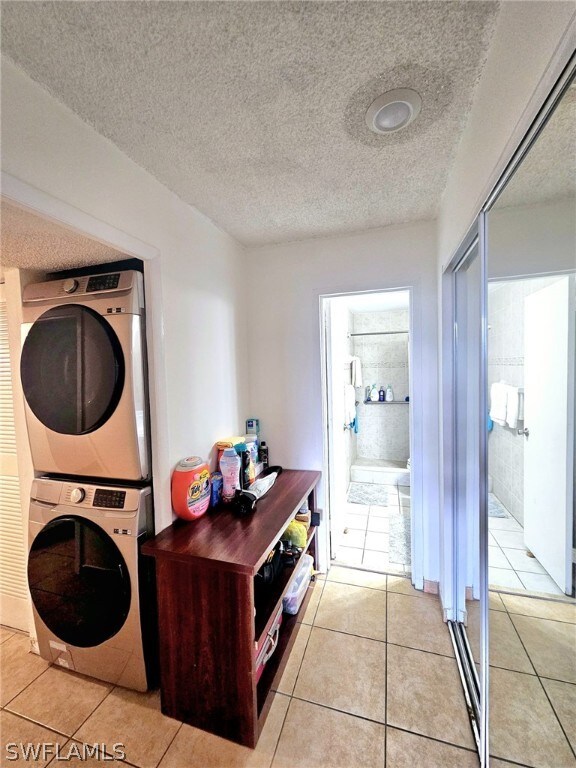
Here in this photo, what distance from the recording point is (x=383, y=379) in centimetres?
457

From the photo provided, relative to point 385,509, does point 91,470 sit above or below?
above

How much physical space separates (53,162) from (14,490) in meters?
1.74

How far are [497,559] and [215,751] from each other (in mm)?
1347

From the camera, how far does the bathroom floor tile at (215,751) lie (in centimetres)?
113

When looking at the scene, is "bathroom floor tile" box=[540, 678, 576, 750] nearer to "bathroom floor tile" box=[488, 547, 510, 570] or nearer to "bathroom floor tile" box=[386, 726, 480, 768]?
"bathroom floor tile" box=[488, 547, 510, 570]

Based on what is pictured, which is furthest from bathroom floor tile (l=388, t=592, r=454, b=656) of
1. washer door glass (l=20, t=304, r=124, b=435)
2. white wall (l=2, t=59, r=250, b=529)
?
→ washer door glass (l=20, t=304, r=124, b=435)

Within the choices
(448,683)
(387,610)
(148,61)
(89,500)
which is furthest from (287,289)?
(448,683)

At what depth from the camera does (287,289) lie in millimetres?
2193

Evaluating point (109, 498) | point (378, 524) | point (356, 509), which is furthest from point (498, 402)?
point (356, 509)

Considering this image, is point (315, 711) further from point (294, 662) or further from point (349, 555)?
point (349, 555)

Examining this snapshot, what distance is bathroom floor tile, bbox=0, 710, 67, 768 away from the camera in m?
1.15

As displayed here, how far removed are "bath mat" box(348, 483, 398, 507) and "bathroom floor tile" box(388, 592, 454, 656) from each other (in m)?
1.49

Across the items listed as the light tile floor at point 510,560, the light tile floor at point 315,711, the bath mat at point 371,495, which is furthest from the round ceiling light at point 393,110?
the bath mat at point 371,495

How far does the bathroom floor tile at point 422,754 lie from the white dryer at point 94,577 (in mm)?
1094
